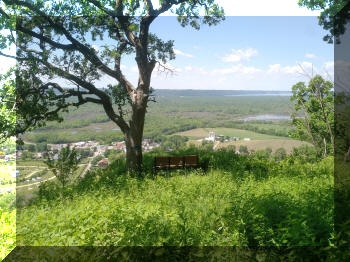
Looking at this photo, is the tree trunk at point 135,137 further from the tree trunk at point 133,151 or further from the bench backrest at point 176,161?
the bench backrest at point 176,161

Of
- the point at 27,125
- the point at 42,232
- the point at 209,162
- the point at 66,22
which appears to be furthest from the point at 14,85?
the point at 209,162

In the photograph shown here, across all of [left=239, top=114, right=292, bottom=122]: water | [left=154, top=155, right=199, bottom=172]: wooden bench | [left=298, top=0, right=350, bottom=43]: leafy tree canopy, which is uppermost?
[left=298, top=0, right=350, bottom=43]: leafy tree canopy

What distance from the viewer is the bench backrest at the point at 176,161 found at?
10.1 metres

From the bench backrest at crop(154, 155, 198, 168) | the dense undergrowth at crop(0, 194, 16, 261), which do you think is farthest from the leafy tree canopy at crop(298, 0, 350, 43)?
the dense undergrowth at crop(0, 194, 16, 261)

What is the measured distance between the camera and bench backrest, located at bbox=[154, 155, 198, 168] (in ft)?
33.1

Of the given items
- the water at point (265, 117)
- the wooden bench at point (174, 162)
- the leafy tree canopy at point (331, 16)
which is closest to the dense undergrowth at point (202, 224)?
the wooden bench at point (174, 162)

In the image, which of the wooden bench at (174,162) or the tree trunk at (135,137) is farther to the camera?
the wooden bench at (174,162)

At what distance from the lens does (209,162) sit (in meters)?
10.5

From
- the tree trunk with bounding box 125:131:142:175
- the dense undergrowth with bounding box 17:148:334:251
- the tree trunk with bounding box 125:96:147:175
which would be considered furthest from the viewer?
the tree trunk with bounding box 125:131:142:175

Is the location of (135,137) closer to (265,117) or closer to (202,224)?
(202,224)

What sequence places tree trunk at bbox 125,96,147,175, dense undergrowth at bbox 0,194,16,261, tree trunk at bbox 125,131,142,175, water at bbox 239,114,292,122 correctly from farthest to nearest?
water at bbox 239,114,292,122, tree trunk at bbox 125,131,142,175, tree trunk at bbox 125,96,147,175, dense undergrowth at bbox 0,194,16,261

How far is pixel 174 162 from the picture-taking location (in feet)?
33.3

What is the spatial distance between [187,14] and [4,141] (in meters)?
8.35

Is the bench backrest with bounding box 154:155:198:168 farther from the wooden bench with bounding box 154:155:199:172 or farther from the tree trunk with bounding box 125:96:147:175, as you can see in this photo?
the tree trunk with bounding box 125:96:147:175
